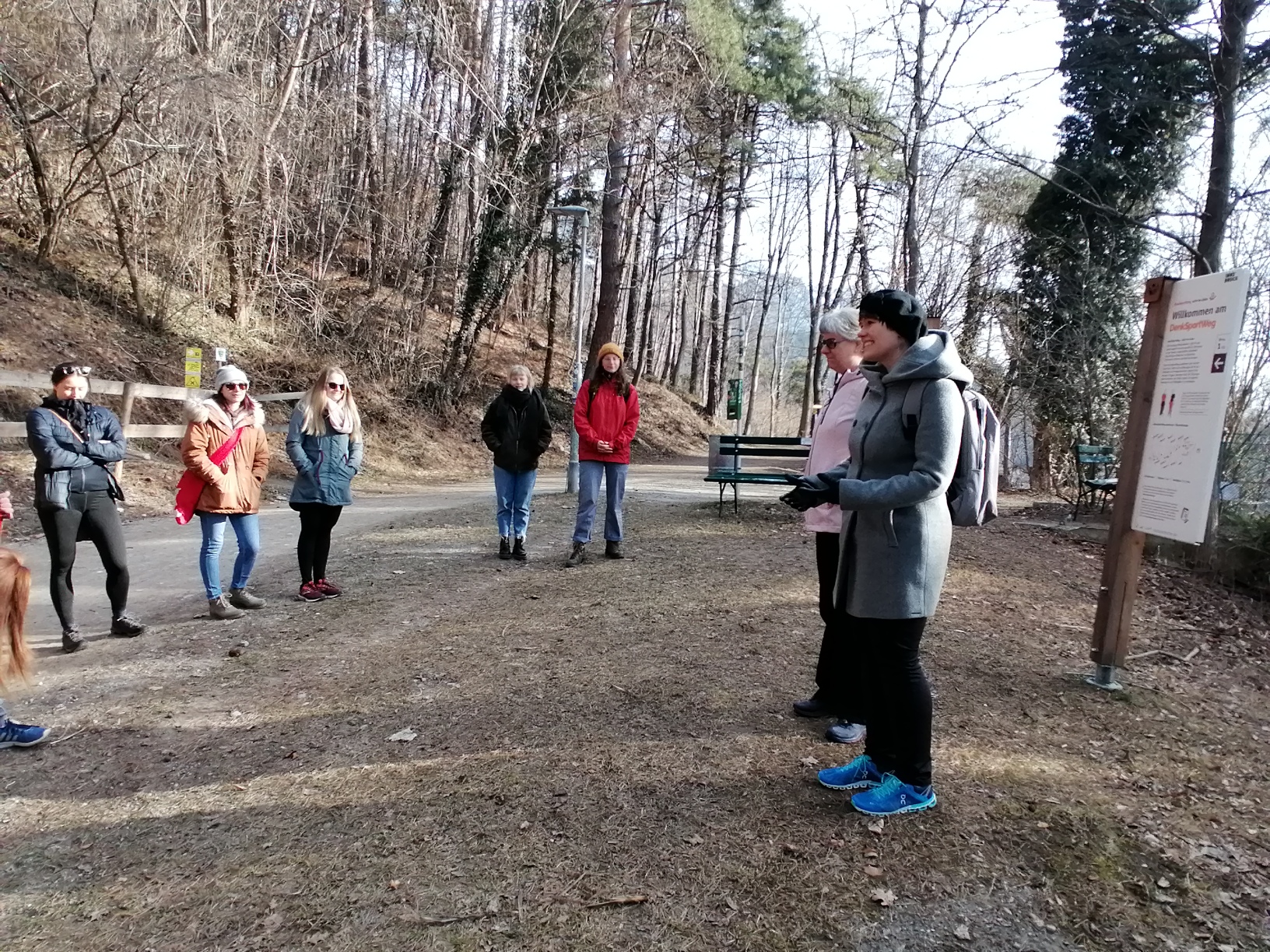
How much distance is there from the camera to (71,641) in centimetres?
483

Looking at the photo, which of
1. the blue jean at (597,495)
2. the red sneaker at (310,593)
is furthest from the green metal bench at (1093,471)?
the red sneaker at (310,593)

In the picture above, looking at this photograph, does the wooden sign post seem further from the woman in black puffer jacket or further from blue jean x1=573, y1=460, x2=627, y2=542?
the woman in black puffer jacket

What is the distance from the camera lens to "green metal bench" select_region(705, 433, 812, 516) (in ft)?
31.1

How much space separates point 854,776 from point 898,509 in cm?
119

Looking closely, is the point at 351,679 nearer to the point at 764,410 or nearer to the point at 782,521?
the point at 782,521

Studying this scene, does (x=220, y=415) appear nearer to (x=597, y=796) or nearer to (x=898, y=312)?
(x=597, y=796)

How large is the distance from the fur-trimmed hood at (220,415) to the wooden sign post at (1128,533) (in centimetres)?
547

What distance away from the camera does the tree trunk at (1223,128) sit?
8320 mm

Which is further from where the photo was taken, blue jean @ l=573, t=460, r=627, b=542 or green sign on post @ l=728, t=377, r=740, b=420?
green sign on post @ l=728, t=377, r=740, b=420

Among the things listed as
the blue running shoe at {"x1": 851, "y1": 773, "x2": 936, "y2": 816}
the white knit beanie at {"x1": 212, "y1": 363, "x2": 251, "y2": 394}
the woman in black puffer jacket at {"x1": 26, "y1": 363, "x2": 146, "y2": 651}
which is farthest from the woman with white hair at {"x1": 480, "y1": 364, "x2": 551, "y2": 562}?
the blue running shoe at {"x1": 851, "y1": 773, "x2": 936, "y2": 816}

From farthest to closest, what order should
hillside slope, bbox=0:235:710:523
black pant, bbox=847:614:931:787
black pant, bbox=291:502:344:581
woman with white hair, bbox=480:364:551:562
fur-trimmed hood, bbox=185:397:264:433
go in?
hillside slope, bbox=0:235:710:523
woman with white hair, bbox=480:364:551:562
black pant, bbox=291:502:344:581
fur-trimmed hood, bbox=185:397:264:433
black pant, bbox=847:614:931:787

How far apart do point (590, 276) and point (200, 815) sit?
3073cm

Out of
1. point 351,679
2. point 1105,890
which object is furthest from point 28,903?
point 1105,890

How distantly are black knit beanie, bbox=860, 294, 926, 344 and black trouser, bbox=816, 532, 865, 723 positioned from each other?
3.82 ft
